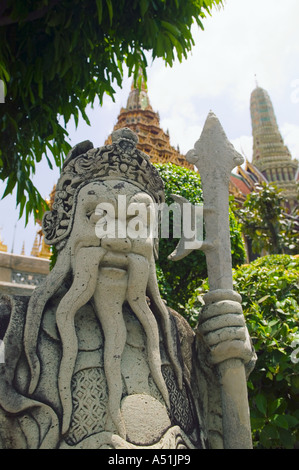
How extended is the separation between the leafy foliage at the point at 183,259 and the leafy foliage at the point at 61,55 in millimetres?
1342

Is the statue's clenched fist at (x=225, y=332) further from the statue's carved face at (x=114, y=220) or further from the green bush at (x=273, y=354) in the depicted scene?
the green bush at (x=273, y=354)

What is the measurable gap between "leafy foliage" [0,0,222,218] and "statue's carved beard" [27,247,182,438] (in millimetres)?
2320

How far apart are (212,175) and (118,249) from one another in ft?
2.74

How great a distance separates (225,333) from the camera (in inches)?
84.4

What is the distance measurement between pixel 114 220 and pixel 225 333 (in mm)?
778

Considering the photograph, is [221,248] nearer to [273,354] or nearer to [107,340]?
[107,340]

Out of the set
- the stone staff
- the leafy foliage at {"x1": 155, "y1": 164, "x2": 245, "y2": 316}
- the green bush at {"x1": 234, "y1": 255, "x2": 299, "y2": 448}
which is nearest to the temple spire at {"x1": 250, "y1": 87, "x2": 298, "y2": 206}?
the leafy foliage at {"x1": 155, "y1": 164, "x2": 245, "y2": 316}

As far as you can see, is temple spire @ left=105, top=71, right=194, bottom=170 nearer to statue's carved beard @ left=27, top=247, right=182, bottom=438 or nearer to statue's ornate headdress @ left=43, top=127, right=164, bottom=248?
statue's ornate headdress @ left=43, top=127, right=164, bottom=248

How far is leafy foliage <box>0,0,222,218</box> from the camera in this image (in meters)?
3.84

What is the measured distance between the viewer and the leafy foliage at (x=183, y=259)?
536 cm

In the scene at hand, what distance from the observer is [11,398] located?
1.73 meters
